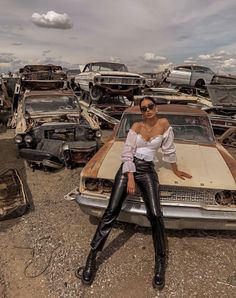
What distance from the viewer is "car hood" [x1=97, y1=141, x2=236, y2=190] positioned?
3.42 meters

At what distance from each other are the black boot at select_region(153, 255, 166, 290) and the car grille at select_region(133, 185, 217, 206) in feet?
2.19

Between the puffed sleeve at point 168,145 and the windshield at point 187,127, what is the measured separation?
128cm

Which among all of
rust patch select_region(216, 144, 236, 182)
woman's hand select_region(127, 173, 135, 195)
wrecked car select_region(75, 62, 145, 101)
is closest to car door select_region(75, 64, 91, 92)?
wrecked car select_region(75, 62, 145, 101)

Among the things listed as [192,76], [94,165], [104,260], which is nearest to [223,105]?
[192,76]

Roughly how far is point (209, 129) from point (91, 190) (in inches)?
93.6

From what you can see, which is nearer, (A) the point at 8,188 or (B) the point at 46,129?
(A) the point at 8,188

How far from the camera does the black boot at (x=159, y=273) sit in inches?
116

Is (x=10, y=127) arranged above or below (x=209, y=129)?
below

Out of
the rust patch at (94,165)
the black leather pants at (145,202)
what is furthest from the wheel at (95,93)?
the black leather pants at (145,202)

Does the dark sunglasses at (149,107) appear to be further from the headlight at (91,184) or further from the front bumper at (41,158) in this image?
the front bumper at (41,158)

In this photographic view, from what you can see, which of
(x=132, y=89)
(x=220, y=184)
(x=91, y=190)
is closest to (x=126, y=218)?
(x=91, y=190)

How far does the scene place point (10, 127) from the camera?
36.4 feet

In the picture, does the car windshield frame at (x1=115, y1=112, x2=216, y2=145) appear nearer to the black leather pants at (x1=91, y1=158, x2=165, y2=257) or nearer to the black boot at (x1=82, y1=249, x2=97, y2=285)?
the black leather pants at (x1=91, y1=158, x2=165, y2=257)

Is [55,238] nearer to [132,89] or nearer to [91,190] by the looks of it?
[91,190]
